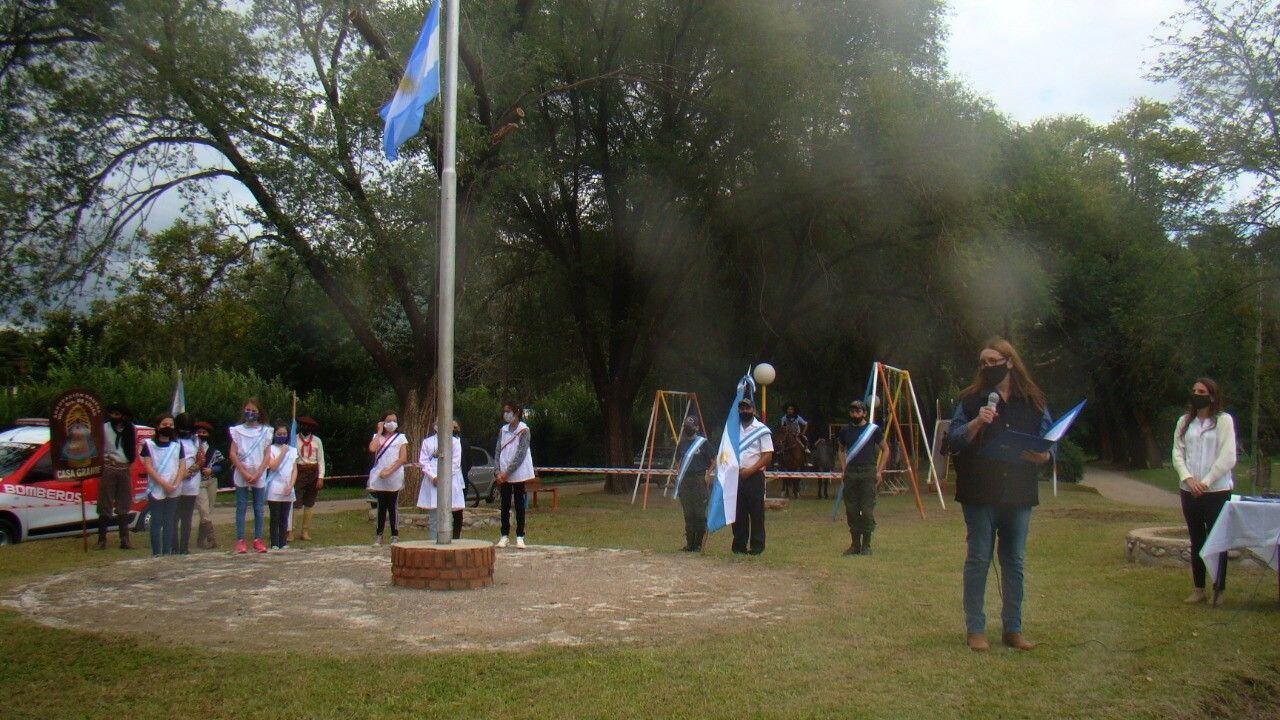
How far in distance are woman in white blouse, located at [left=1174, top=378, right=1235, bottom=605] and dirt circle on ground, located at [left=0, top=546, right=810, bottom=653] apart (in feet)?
10.9

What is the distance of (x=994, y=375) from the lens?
6965 millimetres

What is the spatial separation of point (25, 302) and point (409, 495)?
7.05 meters

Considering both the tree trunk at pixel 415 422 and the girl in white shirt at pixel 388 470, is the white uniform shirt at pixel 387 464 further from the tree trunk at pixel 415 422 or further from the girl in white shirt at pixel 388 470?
the tree trunk at pixel 415 422

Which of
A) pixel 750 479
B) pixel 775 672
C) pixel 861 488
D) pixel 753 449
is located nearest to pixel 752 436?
pixel 753 449

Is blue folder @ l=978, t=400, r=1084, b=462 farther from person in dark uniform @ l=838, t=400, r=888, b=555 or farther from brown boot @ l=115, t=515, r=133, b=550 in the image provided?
brown boot @ l=115, t=515, r=133, b=550

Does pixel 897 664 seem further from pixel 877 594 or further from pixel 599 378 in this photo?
pixel 599 378

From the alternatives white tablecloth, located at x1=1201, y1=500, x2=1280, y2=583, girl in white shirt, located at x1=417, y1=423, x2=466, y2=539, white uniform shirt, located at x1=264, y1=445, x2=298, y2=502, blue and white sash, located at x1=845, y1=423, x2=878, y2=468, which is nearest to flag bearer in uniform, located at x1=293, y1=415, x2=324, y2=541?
white uniform shirt, located at x1=264, y1=445, x2=298, y2=502

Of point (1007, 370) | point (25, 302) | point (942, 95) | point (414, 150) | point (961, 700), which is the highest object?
point (942, 95)

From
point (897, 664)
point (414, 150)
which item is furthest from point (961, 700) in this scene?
point (414, 150)

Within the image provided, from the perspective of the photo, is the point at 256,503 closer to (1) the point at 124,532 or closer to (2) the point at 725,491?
(1) the point at 124,532

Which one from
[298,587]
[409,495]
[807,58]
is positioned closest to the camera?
[298,587]

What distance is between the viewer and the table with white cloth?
28.0 feet

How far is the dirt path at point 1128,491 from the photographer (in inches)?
1022

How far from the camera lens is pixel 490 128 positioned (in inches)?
768
